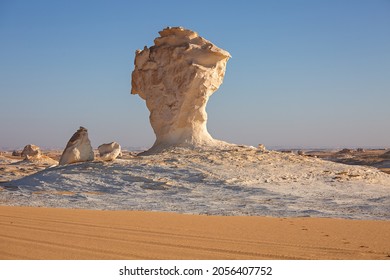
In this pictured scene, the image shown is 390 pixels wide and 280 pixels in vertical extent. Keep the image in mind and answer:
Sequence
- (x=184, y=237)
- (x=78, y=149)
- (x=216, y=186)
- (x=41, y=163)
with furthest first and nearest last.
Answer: (x=41, y=163)
(x=78, y=149)
(x=216, y=186)
(x=184, y=237)

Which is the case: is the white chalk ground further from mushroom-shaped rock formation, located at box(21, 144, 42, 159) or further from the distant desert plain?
mushroom-shaped rock formation, located at box(21, 144, 42, 159)

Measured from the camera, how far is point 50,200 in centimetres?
1330

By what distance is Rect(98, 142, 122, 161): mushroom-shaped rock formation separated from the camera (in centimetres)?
1903

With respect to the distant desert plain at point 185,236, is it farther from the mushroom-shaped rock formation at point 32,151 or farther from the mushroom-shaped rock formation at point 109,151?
the mushroom-shaped rock formation at point 32,151

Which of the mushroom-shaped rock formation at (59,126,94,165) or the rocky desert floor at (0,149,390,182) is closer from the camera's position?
the mushroom-shaped rock formation at (59,126,94,165)

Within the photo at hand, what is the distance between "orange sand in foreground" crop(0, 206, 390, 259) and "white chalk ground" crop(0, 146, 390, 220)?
2215 mm

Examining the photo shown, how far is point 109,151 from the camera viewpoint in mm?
19297

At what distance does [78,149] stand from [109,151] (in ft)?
4.68

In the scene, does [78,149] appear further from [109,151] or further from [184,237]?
[184,237]

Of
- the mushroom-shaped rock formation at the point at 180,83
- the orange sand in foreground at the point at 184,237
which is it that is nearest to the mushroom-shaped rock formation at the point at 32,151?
the mushroom-shaped rock formation at the point at 180,83

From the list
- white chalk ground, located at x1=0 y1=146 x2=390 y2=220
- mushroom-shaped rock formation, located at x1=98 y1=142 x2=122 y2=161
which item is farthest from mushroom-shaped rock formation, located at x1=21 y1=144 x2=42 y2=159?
white chalk ground, located at x1=0 y1=146 x2=390 y2=220

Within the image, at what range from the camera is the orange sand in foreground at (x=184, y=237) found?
5.70 m

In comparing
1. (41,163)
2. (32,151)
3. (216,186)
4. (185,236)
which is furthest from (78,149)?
(32,151)

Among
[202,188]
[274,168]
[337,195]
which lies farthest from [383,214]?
[274,168]
